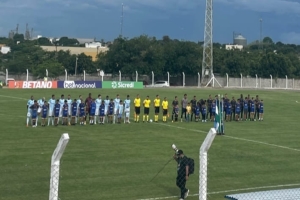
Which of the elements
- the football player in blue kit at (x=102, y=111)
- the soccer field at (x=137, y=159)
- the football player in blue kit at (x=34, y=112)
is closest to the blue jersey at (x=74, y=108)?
the soccer field at (x=137, y=159)

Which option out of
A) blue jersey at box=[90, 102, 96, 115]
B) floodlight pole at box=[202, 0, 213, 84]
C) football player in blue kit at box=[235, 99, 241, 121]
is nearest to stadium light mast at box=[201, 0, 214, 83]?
floodlight pole at box=[202, 0, 213, 84]

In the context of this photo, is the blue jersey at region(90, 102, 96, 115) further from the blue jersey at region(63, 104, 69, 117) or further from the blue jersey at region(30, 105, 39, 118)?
the blue jersey at region(30, 105, 39, 118)

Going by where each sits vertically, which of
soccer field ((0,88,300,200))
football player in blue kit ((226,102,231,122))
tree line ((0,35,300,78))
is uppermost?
tree line ((0,35,300,78))

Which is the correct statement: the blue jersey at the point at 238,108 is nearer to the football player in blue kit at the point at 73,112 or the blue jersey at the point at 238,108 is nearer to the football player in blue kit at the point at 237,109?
the football player in blue kit at the point at 237,109

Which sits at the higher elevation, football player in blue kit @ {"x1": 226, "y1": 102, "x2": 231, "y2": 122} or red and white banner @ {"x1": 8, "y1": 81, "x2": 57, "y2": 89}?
red and white banner @ {"x1": 8, "y1": 81, "x2": 57, "y2": 89}

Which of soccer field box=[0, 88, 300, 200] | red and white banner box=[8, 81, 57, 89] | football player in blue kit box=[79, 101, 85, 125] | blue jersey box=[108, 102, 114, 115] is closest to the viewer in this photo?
soccer field box=[0, 88, 300, 200]

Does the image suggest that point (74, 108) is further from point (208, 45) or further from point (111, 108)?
point (208, 45)

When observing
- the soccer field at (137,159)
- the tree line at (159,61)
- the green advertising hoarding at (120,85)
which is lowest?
the soccer field at (137,159)

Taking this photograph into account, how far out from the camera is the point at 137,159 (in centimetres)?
2144

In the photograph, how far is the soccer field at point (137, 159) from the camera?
54.4 feet

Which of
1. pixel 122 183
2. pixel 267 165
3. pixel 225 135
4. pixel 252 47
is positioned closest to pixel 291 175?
pixel 267 165

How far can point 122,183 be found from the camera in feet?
57.0

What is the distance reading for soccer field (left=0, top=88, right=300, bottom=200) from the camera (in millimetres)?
16594

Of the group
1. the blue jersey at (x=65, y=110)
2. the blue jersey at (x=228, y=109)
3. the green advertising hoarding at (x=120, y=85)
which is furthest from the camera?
the green advertising hoarding at (x=120, y=85)
